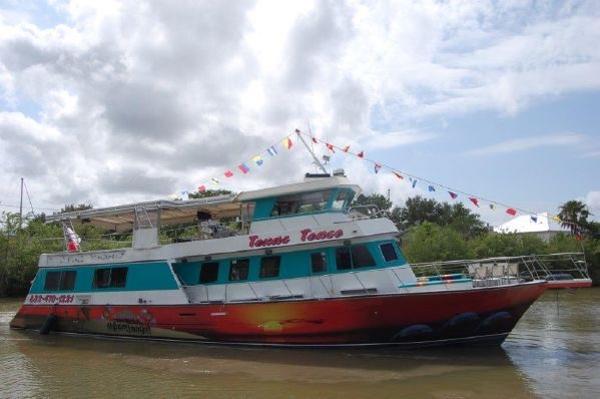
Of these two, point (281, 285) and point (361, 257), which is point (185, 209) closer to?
point (281, 285)

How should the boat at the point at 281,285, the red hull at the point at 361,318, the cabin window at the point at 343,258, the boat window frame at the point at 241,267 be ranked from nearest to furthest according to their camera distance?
the red hull at the point at 361,318 → the boat at the point at 281,285 → the cabin window at the point at 343,258 → the boat window frame at the point at 241,267

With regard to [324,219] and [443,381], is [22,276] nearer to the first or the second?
[324,219]

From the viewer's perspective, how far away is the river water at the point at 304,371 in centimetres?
965

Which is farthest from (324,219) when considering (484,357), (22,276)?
(22,276)

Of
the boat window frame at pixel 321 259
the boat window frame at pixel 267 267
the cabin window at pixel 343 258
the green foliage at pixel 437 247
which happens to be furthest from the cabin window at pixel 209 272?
the green foliage at pixel 437 247

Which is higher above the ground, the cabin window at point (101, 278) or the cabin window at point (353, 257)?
the cabin window at point (353, 257)

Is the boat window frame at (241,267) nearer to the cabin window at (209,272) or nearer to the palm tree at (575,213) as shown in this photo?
the cabin window at (209,272)

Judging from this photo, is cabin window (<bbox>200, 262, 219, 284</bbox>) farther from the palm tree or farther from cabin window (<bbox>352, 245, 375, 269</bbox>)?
the palm tree

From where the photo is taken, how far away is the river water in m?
9.65

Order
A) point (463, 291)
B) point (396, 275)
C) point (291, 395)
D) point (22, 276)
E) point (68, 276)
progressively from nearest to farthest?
point (291, 395), point (463, 291), point (396, 275), point (68, 276), point (22, 276)

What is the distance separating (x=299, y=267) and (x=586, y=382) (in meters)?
6.54

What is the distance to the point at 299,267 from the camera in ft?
44.3

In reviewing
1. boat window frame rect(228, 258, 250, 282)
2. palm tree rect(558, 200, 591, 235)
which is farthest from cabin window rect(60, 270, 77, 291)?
palm tree rect(558, 200, 591, 235)

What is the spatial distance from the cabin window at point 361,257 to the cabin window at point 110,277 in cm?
668
